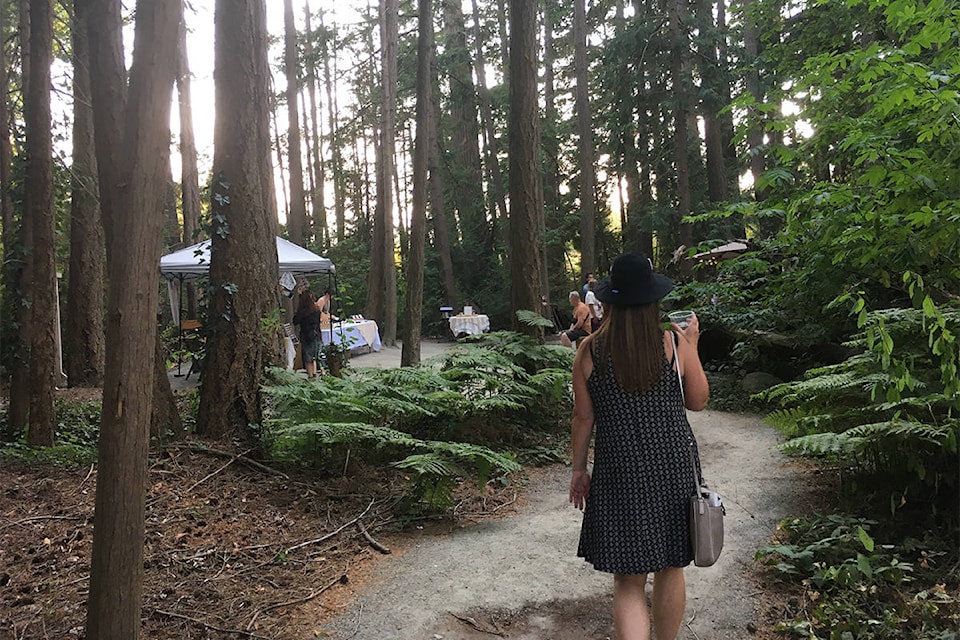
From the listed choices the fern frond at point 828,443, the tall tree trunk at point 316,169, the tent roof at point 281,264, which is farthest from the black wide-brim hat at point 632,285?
the tall tree trunk at point 316,169

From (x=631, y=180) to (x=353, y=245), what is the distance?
51.1ft

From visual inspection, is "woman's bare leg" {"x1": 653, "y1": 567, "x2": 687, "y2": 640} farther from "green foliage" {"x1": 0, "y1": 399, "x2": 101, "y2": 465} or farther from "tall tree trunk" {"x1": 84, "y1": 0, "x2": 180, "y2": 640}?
"green foliage" {"x1": 0, "y1": 399, "x2": 101, "y2": 465}

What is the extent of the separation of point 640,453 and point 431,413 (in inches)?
128

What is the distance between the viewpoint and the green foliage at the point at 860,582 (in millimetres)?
3002

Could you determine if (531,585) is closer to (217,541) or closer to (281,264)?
(217,541)

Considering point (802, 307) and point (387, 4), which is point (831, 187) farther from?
point (387, 4)

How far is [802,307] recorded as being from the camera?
7598 mm

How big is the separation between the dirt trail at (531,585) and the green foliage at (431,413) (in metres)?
0.61

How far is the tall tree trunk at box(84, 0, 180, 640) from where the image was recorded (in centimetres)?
223

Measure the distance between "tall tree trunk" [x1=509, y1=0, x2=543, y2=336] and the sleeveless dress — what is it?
5890 millimetres

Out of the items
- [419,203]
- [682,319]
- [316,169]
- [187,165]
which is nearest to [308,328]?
[419,203]

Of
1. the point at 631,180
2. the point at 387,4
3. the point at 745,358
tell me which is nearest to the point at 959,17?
the point at 745,358

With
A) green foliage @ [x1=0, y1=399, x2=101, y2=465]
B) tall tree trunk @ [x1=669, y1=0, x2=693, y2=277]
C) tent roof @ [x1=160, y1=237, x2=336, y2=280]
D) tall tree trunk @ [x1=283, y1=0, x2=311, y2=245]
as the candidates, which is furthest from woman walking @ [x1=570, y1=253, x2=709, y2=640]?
tall tree trunk @ [x1=283, y1=0, x2=311, y2=245]

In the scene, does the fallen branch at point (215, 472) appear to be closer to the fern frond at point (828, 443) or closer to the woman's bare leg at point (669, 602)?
the woman's bare leg at point (669, 602)
